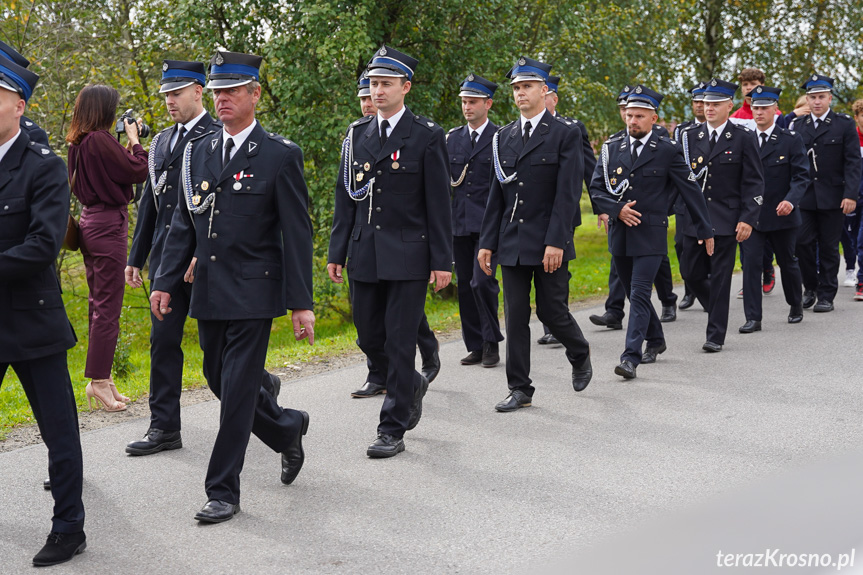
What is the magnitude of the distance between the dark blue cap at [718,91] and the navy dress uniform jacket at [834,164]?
7.80 ft

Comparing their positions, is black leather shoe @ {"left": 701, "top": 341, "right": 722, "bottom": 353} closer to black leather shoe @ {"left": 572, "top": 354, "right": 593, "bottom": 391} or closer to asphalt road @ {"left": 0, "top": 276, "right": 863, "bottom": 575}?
asphalt road @ {"left": 0, "top": 276, "right": 863, "bottom": 575}

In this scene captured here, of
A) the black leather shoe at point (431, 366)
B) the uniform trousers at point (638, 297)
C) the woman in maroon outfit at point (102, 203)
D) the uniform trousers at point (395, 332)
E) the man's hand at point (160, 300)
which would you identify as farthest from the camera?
the uniform trousers at point (638, 297)

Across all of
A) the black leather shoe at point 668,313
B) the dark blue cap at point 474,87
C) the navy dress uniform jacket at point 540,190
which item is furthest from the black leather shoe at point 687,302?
the navy dress uniform jacket at point 540,190

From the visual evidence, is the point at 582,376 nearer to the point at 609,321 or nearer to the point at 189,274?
the point at 189,274

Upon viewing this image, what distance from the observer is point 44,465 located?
5910 millimetres

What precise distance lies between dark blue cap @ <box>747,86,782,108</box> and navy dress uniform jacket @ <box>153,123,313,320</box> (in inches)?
267

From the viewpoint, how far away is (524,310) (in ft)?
23.3

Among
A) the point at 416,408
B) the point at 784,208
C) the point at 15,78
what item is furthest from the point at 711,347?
the point at 15,78

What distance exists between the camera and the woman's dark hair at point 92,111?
6980 mm

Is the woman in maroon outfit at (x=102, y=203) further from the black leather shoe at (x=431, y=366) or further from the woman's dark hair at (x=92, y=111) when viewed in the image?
the black leather shoe at (x=431, y=366)

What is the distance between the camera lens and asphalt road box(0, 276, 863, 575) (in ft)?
14.5

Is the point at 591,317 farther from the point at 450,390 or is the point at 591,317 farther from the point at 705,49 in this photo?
the point at 705,49

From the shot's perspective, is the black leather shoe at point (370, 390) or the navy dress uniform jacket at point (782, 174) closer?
the black leather shoe at point (370, 390)

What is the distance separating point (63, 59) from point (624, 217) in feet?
30.8
